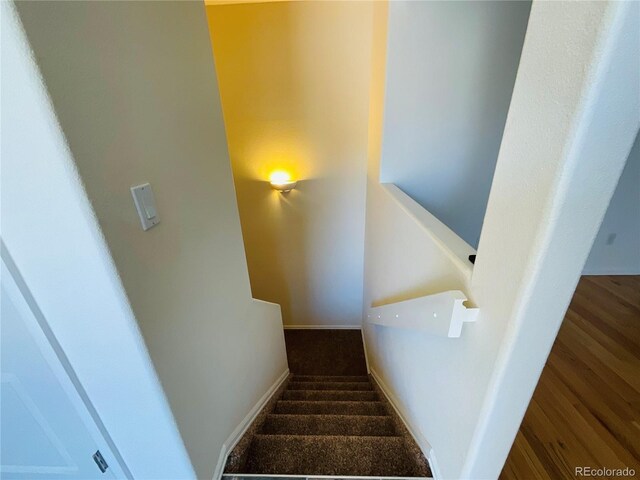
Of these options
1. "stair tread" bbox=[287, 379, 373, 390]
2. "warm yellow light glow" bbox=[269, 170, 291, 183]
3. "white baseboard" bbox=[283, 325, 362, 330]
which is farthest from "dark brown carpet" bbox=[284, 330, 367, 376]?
"warm yellow light glow" bbox=[269, 170, 291, 183]

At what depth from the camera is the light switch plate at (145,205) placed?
703 millimetres

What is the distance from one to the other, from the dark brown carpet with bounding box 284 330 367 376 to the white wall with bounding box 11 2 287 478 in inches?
69.4

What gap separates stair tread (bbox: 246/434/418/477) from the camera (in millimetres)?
1183

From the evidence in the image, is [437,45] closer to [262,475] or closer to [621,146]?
[621,146]

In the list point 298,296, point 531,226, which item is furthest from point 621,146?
point 298,296

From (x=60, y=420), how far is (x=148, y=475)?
37cm

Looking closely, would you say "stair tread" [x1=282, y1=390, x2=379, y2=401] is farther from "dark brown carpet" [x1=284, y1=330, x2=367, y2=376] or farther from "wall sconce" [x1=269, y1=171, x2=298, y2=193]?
"wall sconce" [x1=269, y1=171, x2=298, y2=193]

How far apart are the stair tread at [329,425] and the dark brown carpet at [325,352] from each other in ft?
4.64

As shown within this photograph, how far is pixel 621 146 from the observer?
0.48 meters

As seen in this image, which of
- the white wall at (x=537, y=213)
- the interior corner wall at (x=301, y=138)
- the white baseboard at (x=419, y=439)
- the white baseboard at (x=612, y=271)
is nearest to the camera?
the white wall at (x=537, y=213)

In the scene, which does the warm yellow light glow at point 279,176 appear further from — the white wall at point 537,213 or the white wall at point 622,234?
the white wall at point 622,234

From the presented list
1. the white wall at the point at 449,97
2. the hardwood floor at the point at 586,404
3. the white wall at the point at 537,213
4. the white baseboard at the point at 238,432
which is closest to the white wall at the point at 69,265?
the white baseboard at the point at 238,432

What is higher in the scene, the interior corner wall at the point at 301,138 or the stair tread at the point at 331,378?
the interior corner wall at the point at 301,138

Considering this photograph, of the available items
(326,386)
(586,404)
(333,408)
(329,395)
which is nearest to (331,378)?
(326,386)
